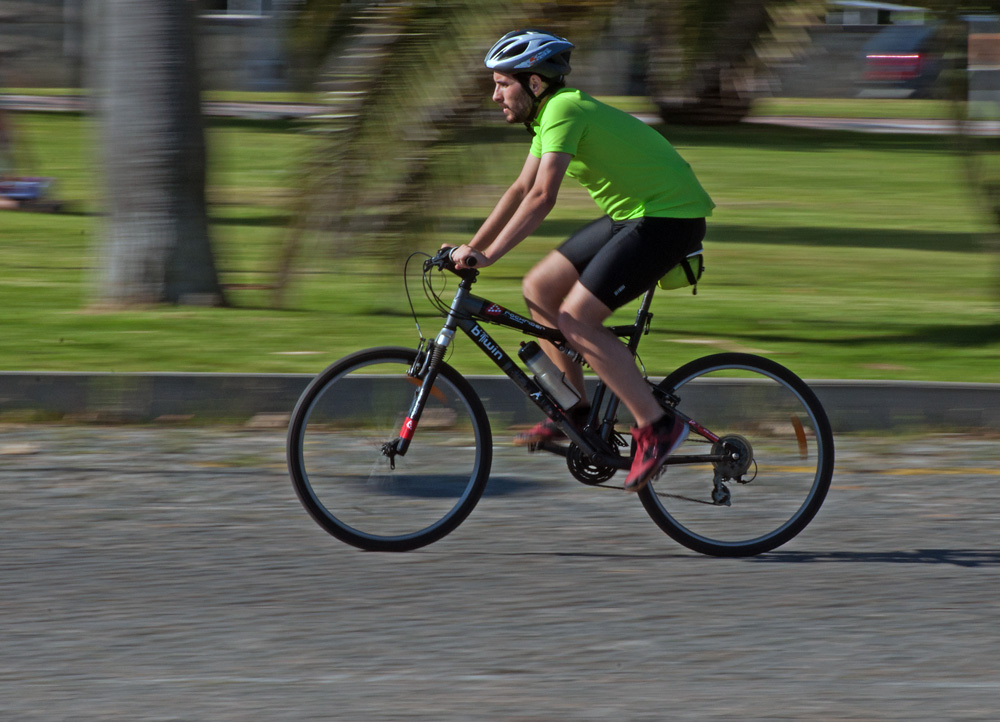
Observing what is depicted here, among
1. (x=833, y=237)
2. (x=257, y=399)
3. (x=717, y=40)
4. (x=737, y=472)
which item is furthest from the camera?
(x=833, y=237)

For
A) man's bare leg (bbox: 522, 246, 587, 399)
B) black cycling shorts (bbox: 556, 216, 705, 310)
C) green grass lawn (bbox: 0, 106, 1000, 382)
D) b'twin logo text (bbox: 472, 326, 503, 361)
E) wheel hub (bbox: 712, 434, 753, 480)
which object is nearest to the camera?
black cycling shorts (bbox: 556, 216, 705, 310)

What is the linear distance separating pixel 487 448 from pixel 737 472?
94 centimetres

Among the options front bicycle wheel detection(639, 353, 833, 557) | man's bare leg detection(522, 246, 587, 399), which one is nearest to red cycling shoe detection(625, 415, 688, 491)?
front bicycle wheel detection(639, 353, 833, 557)

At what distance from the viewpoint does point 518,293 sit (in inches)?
460

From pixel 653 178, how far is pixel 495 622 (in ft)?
5.47

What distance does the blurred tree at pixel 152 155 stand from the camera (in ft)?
32.0

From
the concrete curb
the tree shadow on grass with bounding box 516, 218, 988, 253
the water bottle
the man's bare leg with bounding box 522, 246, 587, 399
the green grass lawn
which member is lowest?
the tree shadow on grass with bounding box 516, 218, 988, 253

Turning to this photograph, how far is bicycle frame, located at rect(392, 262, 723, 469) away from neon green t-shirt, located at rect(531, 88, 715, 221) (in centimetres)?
34

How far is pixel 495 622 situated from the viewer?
4.70 m

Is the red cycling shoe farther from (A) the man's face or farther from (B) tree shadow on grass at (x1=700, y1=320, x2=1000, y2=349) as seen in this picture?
(B) tree shadow on grass at (x1=700, y1=320, x2=1000, y2=349)

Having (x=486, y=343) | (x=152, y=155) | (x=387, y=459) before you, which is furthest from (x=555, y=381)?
(x=152, y=155)

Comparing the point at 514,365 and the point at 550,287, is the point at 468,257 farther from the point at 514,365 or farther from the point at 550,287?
the point at 514,365

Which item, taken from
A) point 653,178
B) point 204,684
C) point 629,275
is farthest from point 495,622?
point 653,178

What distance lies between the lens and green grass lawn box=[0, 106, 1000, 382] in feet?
29.4
